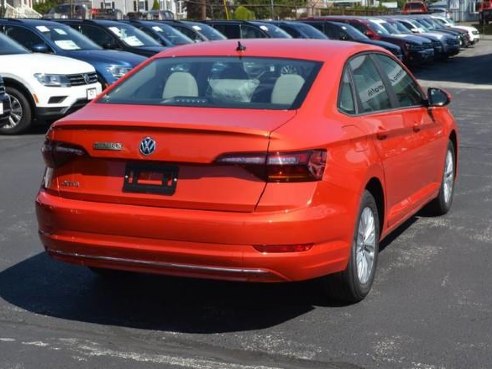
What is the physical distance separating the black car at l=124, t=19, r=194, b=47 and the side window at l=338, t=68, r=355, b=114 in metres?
15.2

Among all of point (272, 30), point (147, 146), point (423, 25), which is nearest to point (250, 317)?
point (147, 146)

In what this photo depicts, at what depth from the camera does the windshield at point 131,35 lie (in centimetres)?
1894

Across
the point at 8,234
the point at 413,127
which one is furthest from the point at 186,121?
the point at 8,234

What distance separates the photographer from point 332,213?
4.96 meters

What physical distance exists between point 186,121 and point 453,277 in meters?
2.36

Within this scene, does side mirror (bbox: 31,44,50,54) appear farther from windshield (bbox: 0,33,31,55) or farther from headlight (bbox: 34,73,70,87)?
headlight (bbox: 34,73,70,87)

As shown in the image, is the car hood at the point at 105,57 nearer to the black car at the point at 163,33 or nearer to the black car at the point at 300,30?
the black car at the point at 163,33

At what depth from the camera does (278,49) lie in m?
5.96

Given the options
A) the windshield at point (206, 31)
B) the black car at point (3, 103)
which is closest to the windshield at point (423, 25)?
the windshield at point (206, 31)

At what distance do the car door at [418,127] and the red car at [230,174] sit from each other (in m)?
0.72

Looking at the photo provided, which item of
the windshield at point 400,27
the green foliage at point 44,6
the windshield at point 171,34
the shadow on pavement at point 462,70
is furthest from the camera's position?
the green foliage at point 44,6

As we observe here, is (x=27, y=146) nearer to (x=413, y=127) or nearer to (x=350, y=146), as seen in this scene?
(x=413, y=127)

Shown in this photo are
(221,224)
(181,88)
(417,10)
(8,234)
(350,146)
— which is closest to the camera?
(221,224)

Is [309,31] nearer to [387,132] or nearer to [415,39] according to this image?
[415,39]
